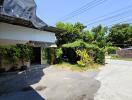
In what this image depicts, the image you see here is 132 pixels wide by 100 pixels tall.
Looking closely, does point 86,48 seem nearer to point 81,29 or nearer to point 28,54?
point 81,29

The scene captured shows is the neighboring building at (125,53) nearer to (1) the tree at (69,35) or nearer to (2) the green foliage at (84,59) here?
(1) the tree at (69,35)

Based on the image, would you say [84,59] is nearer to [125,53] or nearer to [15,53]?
[15,53]

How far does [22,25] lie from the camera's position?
1441 centimetres

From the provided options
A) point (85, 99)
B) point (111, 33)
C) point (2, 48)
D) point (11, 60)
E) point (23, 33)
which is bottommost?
point (85, 99)

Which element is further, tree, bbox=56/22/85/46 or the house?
tree, bbox=56/22/85/46

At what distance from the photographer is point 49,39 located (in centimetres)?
1844

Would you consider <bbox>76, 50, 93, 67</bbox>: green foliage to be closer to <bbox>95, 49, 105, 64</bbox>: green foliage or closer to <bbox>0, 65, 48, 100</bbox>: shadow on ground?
<bbox>95, 49, 105, 64</bbox>: green foliage

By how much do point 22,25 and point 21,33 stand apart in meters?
0.67

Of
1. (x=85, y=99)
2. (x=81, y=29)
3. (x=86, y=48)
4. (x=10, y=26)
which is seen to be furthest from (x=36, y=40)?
(x=85, y=99)

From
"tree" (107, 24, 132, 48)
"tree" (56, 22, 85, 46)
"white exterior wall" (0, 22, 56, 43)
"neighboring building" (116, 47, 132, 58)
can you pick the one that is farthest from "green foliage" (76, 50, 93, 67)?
"tree" (107, 24, 132, 48)

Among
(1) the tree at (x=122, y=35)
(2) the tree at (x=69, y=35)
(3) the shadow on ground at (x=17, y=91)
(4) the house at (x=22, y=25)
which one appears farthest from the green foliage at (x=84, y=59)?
(1) the tree at (x=122, y=35)

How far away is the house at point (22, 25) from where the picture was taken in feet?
35.7

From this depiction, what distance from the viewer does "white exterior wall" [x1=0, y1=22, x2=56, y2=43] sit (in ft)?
42.9

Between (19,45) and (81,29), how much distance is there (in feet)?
37.1
